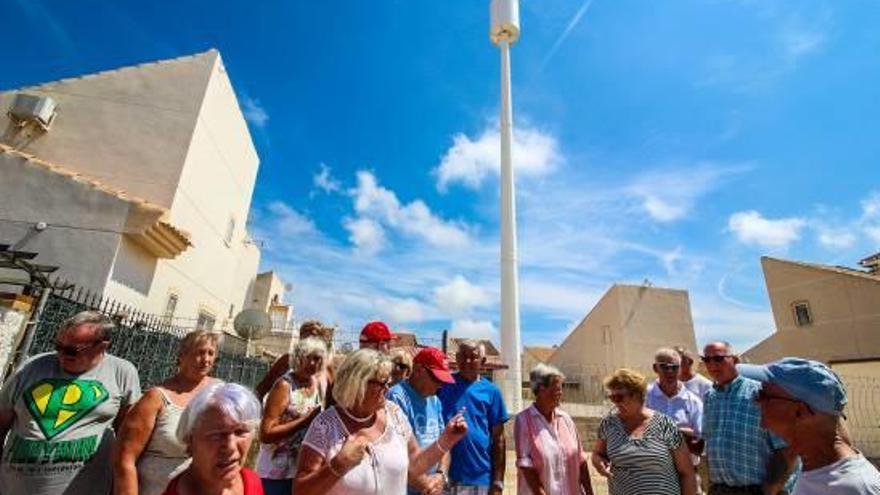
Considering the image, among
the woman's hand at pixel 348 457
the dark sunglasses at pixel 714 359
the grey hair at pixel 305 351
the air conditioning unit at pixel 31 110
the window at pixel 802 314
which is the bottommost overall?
the woman's hand at pixel 348 457

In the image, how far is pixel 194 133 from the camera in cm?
1157

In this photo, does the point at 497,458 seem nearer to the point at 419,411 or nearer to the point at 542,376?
the point at 542,376

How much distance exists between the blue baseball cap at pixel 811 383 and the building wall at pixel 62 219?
10130 millimetres

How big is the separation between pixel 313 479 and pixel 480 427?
1798 millimetres

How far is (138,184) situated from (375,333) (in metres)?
10.2

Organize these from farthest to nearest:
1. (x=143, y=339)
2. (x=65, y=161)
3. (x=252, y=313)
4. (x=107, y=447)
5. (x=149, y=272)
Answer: (x=252, y=313) → (x=65, y=161) → (x=149, y=272) → (x=143, y=339) → (x=107, y=447)

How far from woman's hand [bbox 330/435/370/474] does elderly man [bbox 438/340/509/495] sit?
1380mm

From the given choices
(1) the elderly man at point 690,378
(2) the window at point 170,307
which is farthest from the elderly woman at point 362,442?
(2) the window at point 170,307

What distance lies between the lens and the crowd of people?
178cm

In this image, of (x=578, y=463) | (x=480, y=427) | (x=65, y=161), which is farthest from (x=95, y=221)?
(x=578, y=463)

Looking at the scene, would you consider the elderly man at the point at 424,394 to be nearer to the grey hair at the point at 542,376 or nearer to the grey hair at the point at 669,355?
the grey hair at the point at 542,376

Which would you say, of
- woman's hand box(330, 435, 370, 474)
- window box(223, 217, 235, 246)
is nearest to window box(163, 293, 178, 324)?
window box(223, 217, 235, 246)

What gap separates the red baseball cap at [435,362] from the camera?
3158 millimetres

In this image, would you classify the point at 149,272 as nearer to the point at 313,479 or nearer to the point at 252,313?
the point at 252,313
